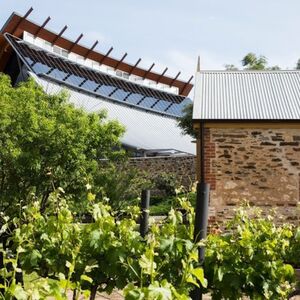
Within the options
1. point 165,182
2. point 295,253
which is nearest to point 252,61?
point 165,182

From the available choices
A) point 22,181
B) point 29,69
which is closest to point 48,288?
point 22,181

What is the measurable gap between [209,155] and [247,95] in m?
2.61

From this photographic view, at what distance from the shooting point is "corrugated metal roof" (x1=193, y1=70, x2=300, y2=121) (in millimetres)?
11969

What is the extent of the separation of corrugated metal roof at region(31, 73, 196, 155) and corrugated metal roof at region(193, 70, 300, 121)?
64.2ft

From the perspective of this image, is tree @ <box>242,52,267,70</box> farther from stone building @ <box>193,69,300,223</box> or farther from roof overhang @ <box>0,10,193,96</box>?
stone building @ <box>193,69,300,223</box>

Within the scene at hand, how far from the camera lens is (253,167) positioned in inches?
463

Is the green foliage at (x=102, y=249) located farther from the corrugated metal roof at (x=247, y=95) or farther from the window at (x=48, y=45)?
the window at (x=48, y=45)

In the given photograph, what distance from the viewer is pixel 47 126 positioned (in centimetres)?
1125

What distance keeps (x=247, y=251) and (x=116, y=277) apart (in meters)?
1.47

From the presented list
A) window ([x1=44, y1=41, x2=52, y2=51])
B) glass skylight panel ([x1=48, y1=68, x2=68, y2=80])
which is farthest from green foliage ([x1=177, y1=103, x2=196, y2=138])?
window ([x1=44, y1=41, x2=52, y2=51])

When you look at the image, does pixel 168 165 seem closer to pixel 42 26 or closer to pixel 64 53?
Result: pixel 64 53

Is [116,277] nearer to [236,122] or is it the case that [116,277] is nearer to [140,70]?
[236,122]

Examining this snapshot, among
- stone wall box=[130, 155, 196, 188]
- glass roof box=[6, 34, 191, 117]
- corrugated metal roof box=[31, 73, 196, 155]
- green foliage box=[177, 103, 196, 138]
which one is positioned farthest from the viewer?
corrugated metal roof box=[31, 73, 196, 155]

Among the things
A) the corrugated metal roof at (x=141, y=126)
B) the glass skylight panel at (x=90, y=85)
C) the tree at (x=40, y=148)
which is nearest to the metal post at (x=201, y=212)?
the tree at (x=40, y=148)
